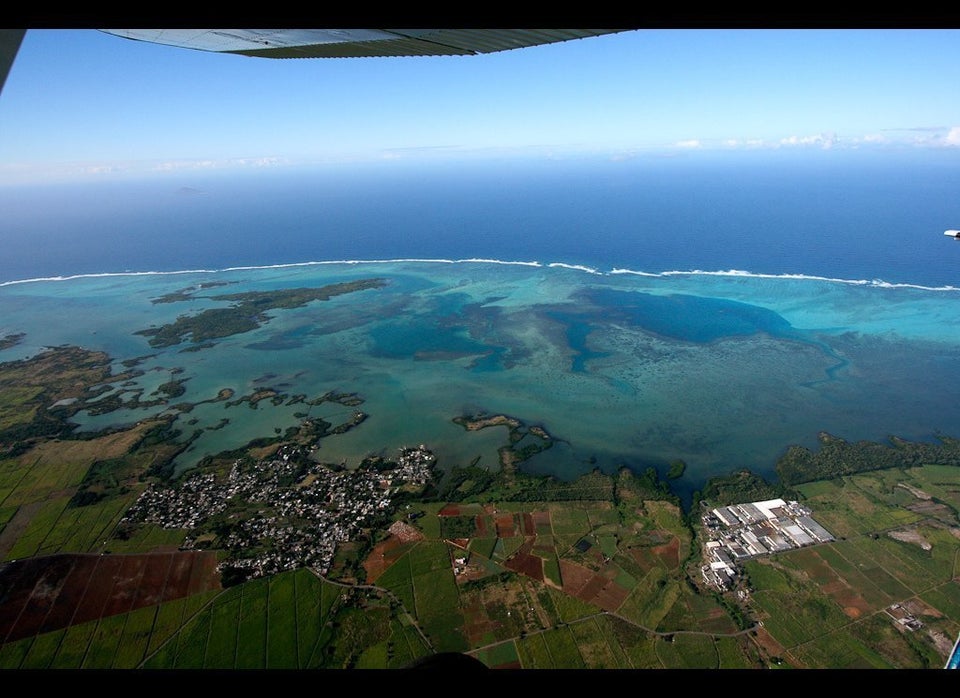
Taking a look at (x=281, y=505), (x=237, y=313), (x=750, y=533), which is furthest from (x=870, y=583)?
(x=237, y=313)

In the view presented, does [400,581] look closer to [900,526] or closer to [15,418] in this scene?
[900,526]

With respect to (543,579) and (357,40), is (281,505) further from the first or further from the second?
(357,40)

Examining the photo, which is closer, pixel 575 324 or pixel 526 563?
pixel 526 563

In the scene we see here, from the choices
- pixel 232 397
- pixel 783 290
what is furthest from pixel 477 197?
pixel 232 397

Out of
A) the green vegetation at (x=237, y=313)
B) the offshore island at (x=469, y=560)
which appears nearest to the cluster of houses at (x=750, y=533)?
the offshore island at (x=469, y=560)

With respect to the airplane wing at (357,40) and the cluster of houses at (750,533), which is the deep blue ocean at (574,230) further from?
the airplane wing at (357,40)

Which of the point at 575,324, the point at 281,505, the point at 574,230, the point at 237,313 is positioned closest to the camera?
the point at 281,505
